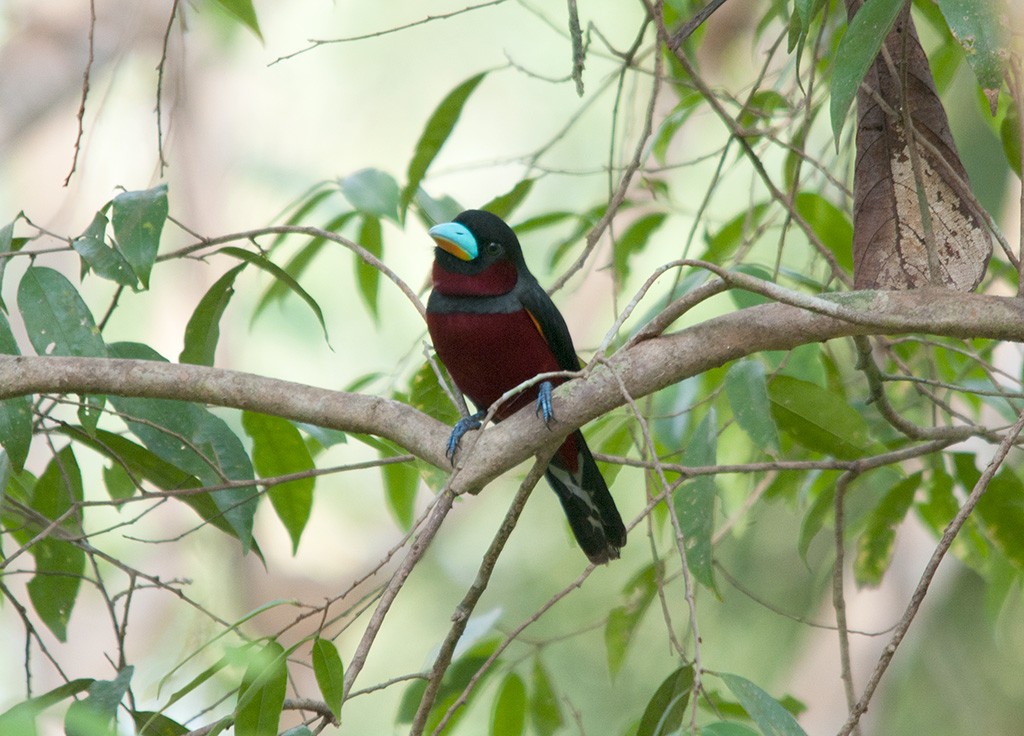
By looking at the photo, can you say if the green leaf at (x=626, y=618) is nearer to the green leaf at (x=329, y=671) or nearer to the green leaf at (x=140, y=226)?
the green leaf at (x=329, y=671)

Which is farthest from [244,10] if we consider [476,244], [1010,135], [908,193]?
[1010,135]

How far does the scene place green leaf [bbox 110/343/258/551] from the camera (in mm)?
2256

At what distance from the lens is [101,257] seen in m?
2.11

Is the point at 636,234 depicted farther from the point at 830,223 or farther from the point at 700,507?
the point at 700,507

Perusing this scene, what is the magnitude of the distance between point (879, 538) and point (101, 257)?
85.4 inches

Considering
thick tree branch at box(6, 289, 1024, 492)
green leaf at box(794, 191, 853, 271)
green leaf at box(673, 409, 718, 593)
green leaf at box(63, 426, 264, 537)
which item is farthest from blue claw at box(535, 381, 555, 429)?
green leaf at box(794, 191, 853, 271)

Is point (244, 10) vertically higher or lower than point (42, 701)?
higher

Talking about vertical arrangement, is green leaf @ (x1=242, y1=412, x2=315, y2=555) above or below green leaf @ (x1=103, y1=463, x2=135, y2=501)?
below

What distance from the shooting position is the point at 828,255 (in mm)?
2234

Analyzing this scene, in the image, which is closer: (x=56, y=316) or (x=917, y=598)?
(x=917, y=598)

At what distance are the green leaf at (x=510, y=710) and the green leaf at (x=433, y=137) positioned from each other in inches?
50.7

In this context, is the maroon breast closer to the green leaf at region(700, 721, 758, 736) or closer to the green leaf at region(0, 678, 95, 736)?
the green leaf at region(0, 678, 95, 736)

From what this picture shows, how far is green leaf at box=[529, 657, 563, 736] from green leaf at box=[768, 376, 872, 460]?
92 centimetres

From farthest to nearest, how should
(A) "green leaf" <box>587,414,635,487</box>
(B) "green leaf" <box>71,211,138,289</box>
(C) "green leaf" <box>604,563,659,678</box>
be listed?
(A) "green leaf" <box>587,414,635,487</box>
(C) "green leaf" <box>604,563,659,678</box>
(B) "green leaf" <box>71,211,138,289</box>
